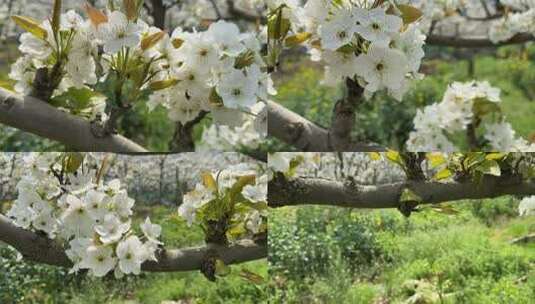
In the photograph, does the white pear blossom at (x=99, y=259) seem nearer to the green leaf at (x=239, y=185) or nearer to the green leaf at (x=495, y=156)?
the green leaf at (x=239, y=185)

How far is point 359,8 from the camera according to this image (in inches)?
47.4

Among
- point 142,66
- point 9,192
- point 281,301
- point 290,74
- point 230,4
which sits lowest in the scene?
point 281,301

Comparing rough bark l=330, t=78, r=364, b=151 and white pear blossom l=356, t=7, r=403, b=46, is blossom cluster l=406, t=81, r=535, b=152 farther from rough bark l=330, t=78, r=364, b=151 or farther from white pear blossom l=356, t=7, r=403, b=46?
white pear blossom l=356, t=7, r=403, b=46

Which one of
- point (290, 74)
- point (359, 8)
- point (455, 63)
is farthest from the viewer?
point (455, 63)

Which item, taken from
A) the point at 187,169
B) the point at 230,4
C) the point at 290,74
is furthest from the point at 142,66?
the point at 290,74

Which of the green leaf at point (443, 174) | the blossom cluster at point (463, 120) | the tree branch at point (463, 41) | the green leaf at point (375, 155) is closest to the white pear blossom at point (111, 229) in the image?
the green leaf at point (375, 155)

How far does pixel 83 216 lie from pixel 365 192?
1.81 ft

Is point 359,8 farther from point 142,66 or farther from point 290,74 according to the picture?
point 290,74

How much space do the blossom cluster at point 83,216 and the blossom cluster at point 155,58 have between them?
0.94ft

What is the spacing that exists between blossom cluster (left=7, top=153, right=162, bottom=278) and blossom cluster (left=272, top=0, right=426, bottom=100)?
0.44 m

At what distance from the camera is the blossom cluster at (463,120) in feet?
6.06

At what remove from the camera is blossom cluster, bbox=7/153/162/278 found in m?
1.47

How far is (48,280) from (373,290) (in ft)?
2.05

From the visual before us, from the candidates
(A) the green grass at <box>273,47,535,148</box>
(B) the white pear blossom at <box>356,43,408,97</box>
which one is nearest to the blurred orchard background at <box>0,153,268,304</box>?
(B) the white pear blossom at <box>356,43,408,97</box>
